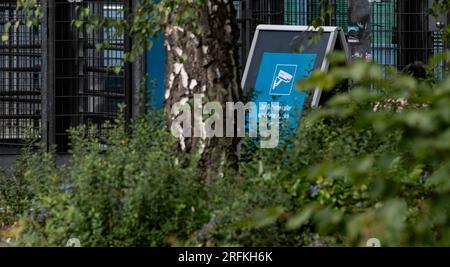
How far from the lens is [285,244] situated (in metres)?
5.13

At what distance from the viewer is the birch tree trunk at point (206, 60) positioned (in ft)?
21.8

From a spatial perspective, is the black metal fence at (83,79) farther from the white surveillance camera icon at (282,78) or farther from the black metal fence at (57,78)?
the white surveillance camera icon at (282,78)

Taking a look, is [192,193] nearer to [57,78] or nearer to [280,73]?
[280,73]

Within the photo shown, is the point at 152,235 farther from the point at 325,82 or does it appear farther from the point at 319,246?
the point at 325,82

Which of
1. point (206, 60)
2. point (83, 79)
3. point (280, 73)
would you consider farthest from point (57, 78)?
point (206, 60)

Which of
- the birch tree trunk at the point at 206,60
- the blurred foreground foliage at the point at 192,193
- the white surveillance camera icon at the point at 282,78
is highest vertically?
the birch tree trunk at the point at 206,60

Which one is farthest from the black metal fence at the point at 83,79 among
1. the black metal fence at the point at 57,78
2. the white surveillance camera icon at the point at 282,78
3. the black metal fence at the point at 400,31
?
the white surveillance camera icon at the point at 282,78

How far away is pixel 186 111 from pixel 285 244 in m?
1.67

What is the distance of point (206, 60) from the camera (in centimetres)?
670

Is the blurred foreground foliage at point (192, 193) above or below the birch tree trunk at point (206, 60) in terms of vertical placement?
below

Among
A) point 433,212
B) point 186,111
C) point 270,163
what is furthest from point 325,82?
point 186,111

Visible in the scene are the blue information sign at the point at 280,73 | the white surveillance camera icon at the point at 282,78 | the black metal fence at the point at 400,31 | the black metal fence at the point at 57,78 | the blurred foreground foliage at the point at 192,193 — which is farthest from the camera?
the black metal fence at the point at 400,31

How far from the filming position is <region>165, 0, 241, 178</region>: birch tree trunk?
6648 mm

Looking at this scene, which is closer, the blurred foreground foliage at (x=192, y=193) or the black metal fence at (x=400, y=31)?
A: the blurred foreground foliage at (x=192, y=193)
